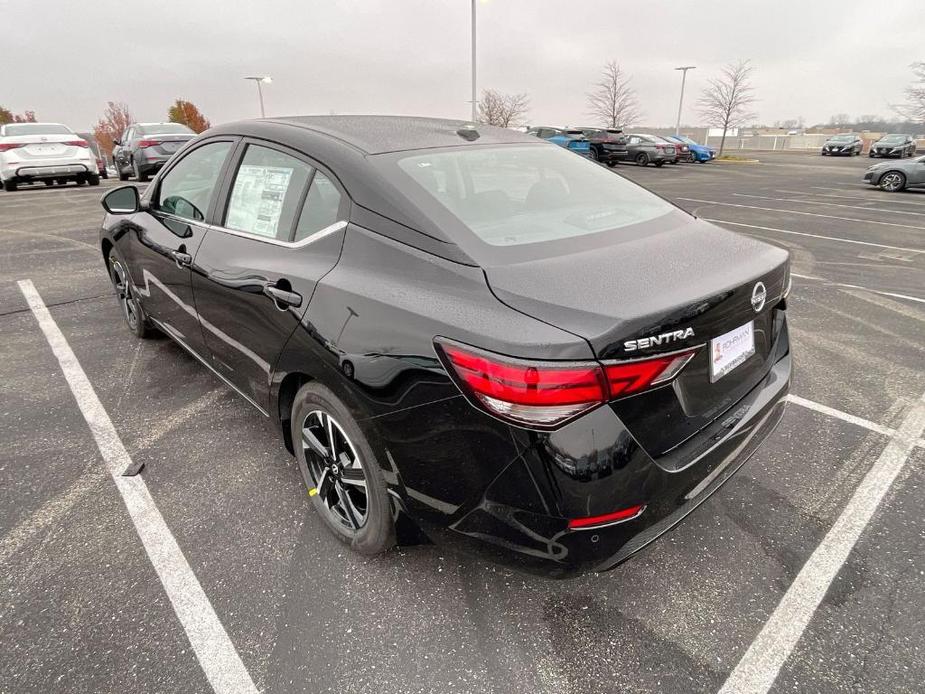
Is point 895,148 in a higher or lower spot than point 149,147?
lower

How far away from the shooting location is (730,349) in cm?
182

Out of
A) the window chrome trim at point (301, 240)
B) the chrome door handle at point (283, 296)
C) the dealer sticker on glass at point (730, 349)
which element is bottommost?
the dealer sticker on glass at point (730, 349)

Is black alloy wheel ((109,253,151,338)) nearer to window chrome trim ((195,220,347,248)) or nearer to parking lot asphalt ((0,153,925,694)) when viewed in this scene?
parking lot asphalt ((0,153,925,694))

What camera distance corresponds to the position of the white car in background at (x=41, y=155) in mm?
13312

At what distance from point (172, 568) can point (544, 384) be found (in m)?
1.71

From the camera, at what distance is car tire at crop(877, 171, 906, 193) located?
15829 mm

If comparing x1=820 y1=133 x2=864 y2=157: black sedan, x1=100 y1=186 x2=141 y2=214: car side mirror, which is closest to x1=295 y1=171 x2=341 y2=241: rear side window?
x1=100 y1=186 x2=141 y2=214: car side mirror

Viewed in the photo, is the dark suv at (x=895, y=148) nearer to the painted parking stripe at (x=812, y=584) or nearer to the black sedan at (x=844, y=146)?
the black sedan at (x=844, y=146)

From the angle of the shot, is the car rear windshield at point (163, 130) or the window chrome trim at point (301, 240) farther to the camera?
the car rear windshield at point (163, 130)

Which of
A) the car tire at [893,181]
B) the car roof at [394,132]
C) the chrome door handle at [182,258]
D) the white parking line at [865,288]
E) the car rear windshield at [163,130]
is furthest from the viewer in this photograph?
the car tire at [893,181]

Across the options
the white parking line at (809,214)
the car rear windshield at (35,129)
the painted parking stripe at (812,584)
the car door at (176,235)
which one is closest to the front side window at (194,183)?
the car door at (176,235)

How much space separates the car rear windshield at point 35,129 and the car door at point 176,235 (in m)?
13.8

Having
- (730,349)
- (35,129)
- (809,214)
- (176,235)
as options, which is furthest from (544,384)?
(35,129)

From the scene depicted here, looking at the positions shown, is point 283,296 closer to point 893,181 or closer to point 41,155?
point 41,155
